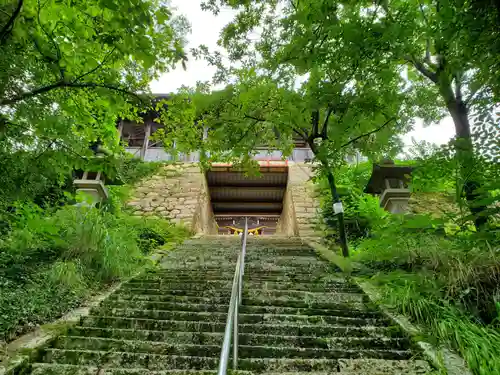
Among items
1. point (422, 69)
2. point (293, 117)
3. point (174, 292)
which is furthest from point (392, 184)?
point (174, 292)

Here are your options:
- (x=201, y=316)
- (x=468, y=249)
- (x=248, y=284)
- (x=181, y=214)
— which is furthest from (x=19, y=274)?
(x=181, y=214)

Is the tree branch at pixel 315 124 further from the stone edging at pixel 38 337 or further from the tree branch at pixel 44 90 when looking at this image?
the stone edging at pixel 38 337

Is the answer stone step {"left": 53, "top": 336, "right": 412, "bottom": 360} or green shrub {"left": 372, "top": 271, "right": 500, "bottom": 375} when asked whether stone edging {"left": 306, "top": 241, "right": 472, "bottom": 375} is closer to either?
green shrub {"left": 372, "top": 271, "right": 500, "bottom": 375}

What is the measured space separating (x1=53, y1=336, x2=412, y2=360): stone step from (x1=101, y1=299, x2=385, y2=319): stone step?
0.65 m

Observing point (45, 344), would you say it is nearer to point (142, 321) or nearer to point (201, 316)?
point (142, 321)

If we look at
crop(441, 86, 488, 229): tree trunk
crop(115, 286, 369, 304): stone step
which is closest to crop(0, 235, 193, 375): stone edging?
crop(115, 286, 369, 304): stone step

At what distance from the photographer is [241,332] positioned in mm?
2988

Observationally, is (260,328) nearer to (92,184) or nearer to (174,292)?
(174,292)

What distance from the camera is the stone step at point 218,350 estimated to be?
2568 millimetres

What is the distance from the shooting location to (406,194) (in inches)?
213

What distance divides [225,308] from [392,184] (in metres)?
3.82

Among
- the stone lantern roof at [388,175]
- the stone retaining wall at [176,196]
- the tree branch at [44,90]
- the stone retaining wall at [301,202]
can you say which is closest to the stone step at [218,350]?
the tree branch at [44,90]

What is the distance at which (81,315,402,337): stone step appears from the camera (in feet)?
9.64

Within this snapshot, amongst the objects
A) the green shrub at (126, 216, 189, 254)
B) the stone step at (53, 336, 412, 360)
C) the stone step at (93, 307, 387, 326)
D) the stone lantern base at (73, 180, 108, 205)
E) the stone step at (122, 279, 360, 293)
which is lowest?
the stone step at (53, 336, 412, 360)
